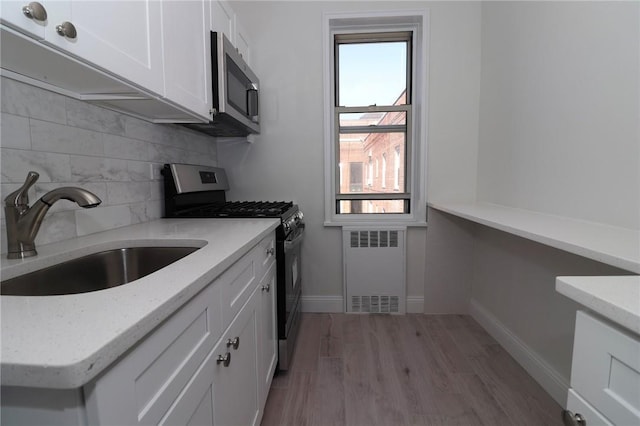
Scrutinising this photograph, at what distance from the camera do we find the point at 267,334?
153cm

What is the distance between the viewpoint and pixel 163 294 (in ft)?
1.97

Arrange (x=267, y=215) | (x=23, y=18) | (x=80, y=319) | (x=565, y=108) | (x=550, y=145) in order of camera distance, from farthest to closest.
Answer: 1. (x=267, y=215)
2. (x=550, y=145)
3. (x=565, y=108)
4. (x=23, y=18)
5. (x=80, y=319)

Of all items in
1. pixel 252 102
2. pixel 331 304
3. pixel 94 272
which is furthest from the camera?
pixel 331 304

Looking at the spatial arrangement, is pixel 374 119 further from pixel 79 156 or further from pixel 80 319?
pixel 80 319

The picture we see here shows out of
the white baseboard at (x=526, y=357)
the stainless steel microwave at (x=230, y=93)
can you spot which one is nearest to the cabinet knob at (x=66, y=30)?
the stainless steel microwave at (x=230, y=93)

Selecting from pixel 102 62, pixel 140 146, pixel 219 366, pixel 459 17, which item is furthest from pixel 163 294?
pixel 459 17

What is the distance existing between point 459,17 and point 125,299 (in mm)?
2832

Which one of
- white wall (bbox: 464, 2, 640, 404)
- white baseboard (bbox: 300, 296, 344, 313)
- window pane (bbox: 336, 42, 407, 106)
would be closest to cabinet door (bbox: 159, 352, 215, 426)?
white wall (bbox: 464, 2, 640, 404)

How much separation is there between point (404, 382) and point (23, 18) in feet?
6.81

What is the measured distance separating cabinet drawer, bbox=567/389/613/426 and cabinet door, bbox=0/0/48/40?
1.38m

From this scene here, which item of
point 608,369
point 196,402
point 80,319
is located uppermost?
point 80,319

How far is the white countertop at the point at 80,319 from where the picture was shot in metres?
0.38

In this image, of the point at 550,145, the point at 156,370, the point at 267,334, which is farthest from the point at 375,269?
the point at 156,370

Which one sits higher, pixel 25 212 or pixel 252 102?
pixel 252 102
